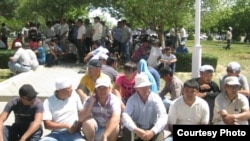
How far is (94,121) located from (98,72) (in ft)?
3.75

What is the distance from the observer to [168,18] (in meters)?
17.4

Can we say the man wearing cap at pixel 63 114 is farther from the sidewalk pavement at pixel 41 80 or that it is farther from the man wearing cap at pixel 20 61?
the man wearing cap at pixel 20 61

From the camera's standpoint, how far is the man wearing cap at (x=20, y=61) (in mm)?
13680

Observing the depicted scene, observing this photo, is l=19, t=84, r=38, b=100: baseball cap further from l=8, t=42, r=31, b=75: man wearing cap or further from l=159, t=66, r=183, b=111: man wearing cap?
l=8, t=42, r=31, b=75: man wearing cap

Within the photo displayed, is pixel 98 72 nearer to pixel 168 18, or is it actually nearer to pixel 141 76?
pixel 141 76

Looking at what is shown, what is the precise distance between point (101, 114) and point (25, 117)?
104 cm

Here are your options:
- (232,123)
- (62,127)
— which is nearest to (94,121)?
(62,127)

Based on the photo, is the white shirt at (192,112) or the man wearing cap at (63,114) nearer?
the white shirt at (192,112)

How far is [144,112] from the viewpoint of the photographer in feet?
20.2

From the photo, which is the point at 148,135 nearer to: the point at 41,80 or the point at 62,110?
the point at 62,110

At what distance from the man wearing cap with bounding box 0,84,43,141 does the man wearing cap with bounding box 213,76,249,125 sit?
2427 mm

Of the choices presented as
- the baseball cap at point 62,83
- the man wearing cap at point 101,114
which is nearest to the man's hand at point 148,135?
the man wearing cap at point 101,114

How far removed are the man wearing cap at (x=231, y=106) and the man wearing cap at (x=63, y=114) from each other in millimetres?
1902

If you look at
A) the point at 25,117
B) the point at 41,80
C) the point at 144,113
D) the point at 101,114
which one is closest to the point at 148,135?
the point at 144,113
